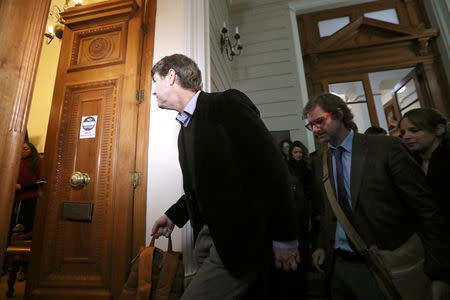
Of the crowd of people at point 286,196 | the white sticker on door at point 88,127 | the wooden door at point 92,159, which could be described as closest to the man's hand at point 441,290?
the crowd of people at point 286,196

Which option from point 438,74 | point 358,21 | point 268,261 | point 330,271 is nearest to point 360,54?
point 358,21

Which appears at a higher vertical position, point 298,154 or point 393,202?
point 298,154

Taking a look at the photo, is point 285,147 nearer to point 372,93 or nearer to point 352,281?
point 352,281

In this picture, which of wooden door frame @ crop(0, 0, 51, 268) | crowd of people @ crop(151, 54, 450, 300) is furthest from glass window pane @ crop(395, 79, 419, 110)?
wooden door frame @ crop(0, 0, 51, 268)

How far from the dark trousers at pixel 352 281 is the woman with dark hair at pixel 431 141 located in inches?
23.9

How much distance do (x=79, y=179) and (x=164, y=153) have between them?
79 centimetres

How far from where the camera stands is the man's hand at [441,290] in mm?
880

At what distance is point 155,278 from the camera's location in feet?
4.01

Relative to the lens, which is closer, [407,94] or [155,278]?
[155,278]

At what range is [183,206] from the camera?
1.31 meters

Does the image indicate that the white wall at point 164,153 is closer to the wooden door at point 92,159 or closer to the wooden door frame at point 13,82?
the wooden door at point 92,159

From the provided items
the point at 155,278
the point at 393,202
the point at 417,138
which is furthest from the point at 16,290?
Result: the point at 417,138

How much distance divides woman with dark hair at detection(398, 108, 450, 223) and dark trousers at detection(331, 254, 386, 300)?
0.61 m

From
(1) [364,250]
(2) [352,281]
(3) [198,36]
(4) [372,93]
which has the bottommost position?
(2) [352,281]
